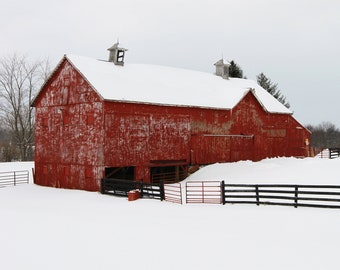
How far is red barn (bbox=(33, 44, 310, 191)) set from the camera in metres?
24.8

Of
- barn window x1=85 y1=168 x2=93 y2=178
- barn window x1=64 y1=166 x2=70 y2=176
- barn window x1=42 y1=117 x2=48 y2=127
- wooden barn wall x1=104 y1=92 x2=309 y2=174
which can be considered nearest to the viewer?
barn window x1=85 y1=168 x2=93 y2=178

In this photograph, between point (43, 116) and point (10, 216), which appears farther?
point (43, 116)

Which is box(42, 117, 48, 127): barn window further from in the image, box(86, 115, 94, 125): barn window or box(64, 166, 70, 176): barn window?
box(86, 115, 94, 125): barn window

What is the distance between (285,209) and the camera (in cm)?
1745

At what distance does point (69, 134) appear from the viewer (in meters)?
26.5

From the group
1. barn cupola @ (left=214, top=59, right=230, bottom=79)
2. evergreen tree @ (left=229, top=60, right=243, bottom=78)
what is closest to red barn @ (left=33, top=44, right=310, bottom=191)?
barn cupola @ (left=214, top=59, right=230, bottom=79)

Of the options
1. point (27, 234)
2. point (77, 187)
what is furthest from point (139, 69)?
point (27, 234)

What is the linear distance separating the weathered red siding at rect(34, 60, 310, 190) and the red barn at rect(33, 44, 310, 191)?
0.06 metres

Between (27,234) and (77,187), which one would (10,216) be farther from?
(77,187)

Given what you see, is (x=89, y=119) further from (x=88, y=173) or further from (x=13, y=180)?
(x=13, y=180)

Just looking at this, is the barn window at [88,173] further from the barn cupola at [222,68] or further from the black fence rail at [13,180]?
the barn cupola at [222,68]

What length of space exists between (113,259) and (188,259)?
2124 mm

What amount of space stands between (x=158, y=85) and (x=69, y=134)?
7.54 metres

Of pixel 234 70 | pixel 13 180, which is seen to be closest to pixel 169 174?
pixel 13 180
